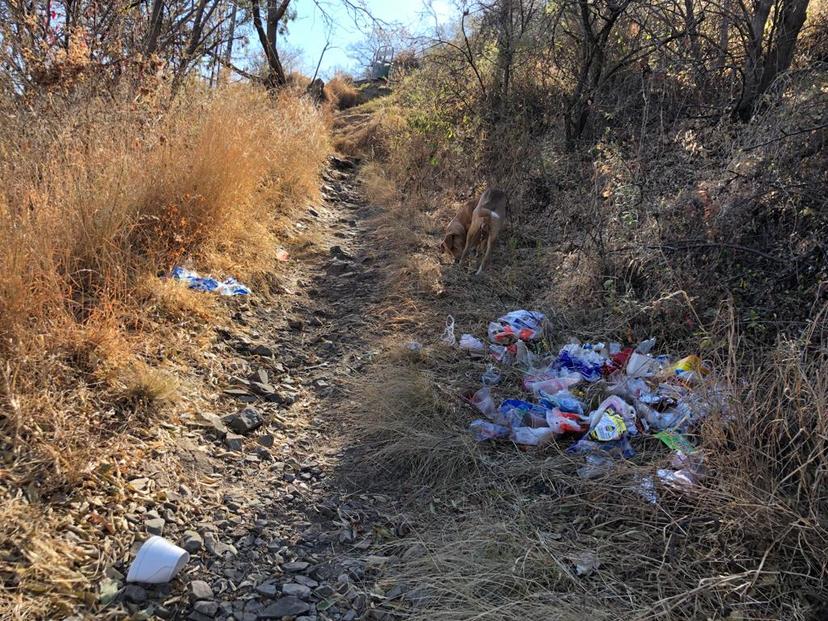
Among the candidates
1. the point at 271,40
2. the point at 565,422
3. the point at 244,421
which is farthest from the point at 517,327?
the point at 271,40

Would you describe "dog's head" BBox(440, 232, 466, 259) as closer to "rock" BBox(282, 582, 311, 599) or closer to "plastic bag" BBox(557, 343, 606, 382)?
"plastic bag" BBox(557, 343, 606, 382)

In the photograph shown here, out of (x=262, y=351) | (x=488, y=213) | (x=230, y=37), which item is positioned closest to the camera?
(x=262, y=351)

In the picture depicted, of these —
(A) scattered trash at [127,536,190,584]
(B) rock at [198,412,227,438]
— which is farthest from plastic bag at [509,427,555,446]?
(A) scattered trash at [127,536,190,584]

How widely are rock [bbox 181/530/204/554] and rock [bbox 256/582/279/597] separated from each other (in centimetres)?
31

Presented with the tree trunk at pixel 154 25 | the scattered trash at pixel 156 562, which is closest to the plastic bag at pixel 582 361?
the scattered trash at pixel 156 562

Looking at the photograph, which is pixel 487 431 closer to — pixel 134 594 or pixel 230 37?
pixel 134 594

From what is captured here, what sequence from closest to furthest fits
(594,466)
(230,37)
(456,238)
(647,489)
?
(647,489), (594,466), (456,238), (230,37)

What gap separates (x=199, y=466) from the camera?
2684 millimetres

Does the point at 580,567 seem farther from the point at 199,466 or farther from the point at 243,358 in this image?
the point at 243,358

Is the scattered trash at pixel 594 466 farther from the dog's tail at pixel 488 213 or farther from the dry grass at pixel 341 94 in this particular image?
the dry grass at pixel 341 94

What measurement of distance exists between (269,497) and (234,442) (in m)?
0.46

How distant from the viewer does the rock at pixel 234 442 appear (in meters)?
2.92

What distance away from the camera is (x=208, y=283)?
13.8 ft

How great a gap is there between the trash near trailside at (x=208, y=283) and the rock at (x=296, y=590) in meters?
2.50
